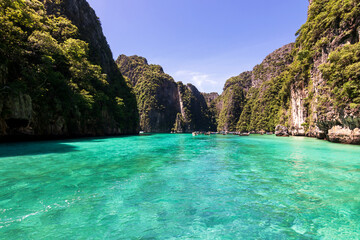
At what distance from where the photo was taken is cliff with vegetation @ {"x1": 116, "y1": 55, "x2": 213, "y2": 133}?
396 feet

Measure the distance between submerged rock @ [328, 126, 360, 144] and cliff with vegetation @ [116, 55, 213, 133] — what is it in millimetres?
98586

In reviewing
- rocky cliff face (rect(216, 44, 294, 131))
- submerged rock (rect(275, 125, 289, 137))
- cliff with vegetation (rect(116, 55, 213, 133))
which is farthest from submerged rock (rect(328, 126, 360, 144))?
cliff with vegetation (rect(116, 55, 213, 133))

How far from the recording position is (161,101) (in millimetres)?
127688

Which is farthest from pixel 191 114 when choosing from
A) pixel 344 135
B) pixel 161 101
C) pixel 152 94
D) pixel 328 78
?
pixel 344 135

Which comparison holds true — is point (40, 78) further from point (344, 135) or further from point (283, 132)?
point (283, 132)

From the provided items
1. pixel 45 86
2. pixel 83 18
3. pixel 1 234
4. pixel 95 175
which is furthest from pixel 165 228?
pixel 83 18

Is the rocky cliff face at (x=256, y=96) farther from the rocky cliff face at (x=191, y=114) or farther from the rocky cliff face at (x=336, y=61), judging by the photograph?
the rocky cliff face at (x=336, y=61)

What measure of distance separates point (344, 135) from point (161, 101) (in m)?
113

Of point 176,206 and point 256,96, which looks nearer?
point 176,206

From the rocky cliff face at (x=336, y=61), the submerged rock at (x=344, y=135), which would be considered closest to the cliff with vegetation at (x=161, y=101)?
the rocky cliff face at (x=336, y=61)

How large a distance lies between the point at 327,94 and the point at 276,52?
122426 mm

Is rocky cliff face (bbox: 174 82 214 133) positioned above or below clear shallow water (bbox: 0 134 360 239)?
above

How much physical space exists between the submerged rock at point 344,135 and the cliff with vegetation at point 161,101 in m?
98.6

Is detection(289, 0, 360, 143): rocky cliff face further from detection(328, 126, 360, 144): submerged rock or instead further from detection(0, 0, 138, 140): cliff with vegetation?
detection(0, 0, 138, 140): cliff with vegetation
